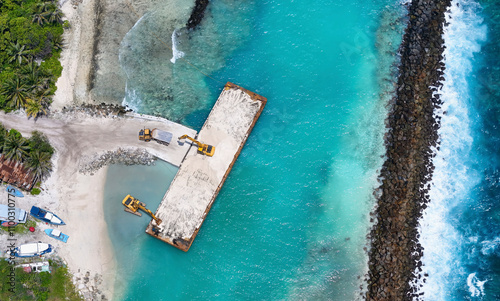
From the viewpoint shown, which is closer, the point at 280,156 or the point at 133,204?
the point at 133,204

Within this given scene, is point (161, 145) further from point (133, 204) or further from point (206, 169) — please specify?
point (133, 204)

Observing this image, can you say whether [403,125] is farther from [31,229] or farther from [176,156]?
[31,229]

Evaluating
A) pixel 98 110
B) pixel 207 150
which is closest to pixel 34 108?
pixel 98 110

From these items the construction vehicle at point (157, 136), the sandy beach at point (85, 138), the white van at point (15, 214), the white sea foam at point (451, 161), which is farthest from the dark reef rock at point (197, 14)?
the white sea foam at point (451, 161)

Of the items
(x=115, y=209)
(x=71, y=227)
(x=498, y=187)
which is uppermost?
(x=498, y=187)

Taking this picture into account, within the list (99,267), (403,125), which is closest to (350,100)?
(403,125)

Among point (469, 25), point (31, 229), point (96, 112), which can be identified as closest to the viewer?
point (31, 229)

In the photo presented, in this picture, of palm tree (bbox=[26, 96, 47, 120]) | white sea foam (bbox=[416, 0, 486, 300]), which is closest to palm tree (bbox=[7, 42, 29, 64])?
palm tree (bbox=[26, 96, 47, 120])
